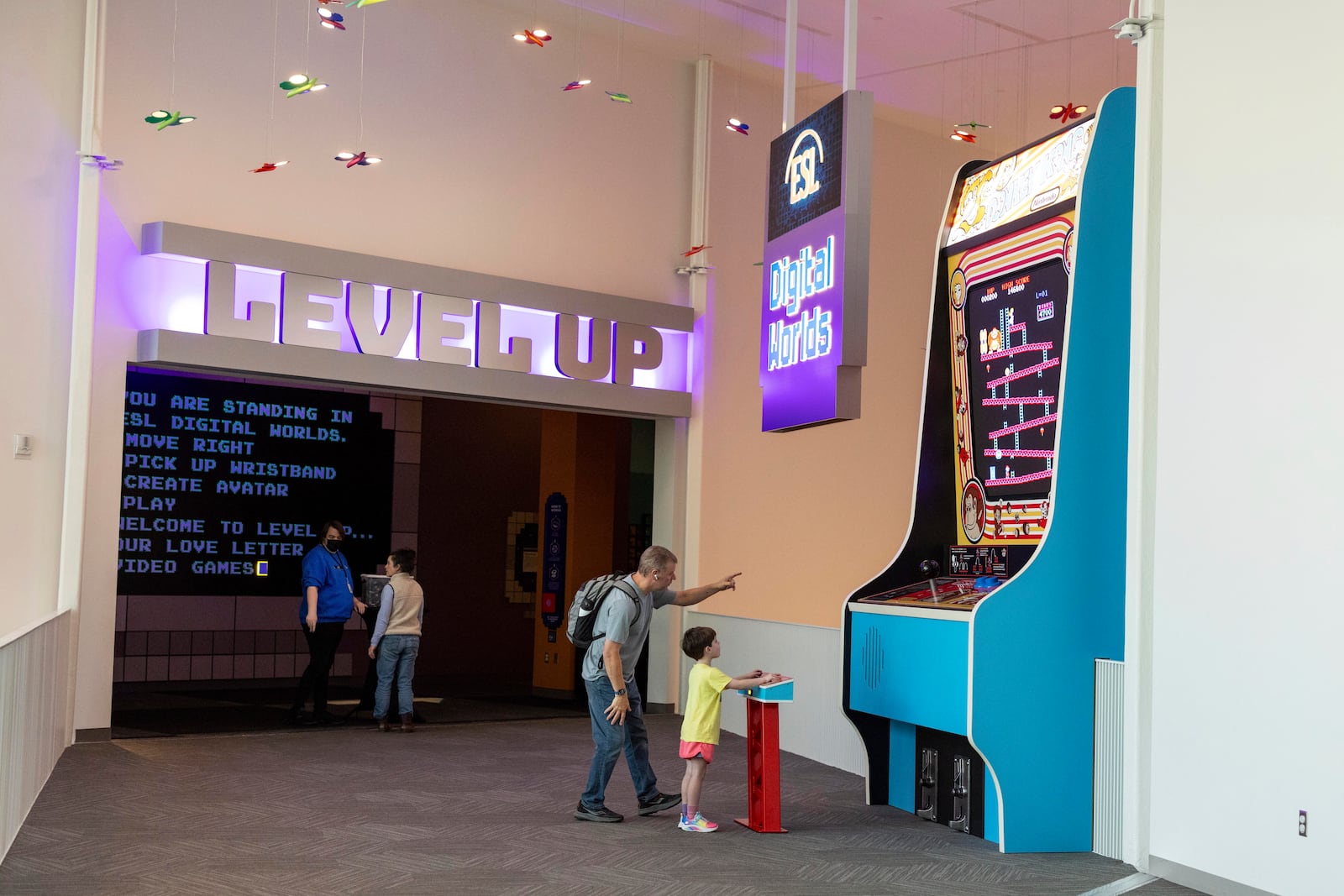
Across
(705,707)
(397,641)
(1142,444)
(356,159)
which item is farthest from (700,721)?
(356,159)

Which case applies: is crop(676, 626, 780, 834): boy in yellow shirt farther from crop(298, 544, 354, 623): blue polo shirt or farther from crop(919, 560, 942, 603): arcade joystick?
crop(298, 544, 354, 623): blue polo shirt

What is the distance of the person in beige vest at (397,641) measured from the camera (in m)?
7.77

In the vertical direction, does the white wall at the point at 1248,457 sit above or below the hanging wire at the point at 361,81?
below

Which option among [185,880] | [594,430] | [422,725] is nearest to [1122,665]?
[185,880]

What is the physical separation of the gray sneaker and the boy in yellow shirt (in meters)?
0.29

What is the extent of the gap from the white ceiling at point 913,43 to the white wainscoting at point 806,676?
4.26m

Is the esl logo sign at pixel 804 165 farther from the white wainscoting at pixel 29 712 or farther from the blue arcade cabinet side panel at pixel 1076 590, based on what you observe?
the white wainscoting at pixel 29 712

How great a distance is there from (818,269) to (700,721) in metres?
2.11

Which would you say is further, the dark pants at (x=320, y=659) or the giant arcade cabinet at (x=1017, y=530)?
the dark pants at (x=320, y=659)

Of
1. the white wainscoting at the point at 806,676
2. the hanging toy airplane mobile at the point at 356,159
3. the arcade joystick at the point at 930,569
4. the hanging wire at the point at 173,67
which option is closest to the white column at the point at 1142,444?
the arcade joystick at the point at 930,569

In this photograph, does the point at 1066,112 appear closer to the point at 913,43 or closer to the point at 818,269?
the point at 913,43

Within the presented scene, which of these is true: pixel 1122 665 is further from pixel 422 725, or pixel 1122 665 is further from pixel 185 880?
pixel 422 725

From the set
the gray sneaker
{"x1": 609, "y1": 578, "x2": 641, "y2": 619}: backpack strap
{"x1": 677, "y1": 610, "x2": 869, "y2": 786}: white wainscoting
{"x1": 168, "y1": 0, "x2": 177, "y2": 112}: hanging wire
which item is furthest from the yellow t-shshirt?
{"x1": 168, "y1": 0, "x2": 177, "y2": 112}: hanging wire

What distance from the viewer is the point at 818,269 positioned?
5.49 meters
